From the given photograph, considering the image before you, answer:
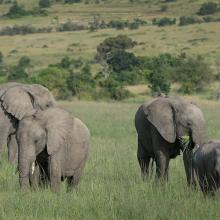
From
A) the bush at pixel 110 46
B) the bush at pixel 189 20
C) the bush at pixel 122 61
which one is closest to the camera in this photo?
the bush at pixel 122 61

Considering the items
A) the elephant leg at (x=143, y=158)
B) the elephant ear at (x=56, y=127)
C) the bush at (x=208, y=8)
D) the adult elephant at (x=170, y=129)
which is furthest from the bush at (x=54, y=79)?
the bush at (x=208, y=8)

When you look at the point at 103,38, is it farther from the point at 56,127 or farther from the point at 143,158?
the point at 56,127

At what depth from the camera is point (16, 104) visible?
1222 cm

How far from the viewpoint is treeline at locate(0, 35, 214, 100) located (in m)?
39.2

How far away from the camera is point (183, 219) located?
784 cm

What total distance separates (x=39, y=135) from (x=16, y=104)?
8.39 feet

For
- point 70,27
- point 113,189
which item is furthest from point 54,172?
point 70,27

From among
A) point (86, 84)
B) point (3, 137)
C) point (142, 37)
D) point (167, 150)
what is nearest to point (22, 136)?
point (167, 150)

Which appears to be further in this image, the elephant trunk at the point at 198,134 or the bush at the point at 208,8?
the bush at the point at 208,8

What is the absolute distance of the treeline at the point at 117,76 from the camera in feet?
129

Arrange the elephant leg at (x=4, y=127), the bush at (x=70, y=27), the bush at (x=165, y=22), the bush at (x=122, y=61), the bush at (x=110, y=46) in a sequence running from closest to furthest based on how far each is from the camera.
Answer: the elephant leg at (x=4, y=127) < the bush at (x=122, y=61) < the bush at (x=110, y=46) < the bush at (x=165, y=22) < the bush at (x=70, y=27)

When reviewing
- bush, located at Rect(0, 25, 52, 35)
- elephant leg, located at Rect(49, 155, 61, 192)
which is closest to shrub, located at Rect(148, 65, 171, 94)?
elephant leg, located at Rect(49, 155, 61, 192)

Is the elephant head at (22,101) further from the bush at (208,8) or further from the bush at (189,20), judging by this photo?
the bush at (208,8)

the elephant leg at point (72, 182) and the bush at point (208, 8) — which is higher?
the elephant leg at point (72, 182)
